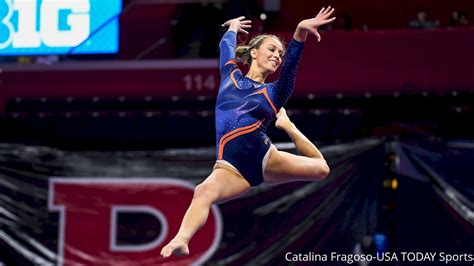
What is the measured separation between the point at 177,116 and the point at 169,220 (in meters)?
1.50

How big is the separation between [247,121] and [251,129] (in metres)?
0.05

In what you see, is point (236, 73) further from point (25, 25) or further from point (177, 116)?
point (25, 25)

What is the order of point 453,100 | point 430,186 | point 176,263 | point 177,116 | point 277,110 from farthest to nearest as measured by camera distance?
point 177,116 → point 453,100 → point 176,263 → point 430,186 → point 277,110

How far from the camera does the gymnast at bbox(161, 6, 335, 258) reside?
4.24 metres

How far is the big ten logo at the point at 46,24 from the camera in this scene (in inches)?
371

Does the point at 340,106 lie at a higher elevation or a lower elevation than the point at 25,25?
lower

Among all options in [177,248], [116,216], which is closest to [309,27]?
[177,248]

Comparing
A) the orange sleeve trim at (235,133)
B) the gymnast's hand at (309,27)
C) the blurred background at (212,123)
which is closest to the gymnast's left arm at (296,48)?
the gymnast's hand at (309,27)

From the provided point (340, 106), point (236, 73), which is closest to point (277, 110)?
point (236, 73)

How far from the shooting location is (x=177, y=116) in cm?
916

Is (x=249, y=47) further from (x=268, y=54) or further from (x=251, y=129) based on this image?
(x=251, y=129)

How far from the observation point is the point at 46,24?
948cm

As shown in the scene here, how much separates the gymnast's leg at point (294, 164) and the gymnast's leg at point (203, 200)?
179mm

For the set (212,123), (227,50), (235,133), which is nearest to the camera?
(235,133)
